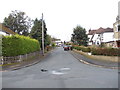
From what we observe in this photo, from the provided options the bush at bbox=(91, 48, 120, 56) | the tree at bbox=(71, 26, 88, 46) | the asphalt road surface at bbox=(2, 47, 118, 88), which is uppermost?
the tree at bbox=(71, 26, 88, 46)

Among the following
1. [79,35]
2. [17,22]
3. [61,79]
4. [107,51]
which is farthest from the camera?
[17,22]

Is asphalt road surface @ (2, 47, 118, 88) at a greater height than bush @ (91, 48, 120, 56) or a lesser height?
lesser

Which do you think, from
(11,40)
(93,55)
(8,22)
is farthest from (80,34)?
(8,22)

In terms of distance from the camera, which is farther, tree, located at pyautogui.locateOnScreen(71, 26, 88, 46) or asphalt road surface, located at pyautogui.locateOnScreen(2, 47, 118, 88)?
tree, located at pyautogui.locateOnScreen(71, 26, 88, 46)

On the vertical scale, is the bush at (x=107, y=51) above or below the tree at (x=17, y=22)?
below

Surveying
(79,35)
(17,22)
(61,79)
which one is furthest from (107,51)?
(17,22)

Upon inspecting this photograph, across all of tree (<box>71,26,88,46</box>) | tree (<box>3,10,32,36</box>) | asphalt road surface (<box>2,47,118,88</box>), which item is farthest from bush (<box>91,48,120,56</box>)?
tree (<box>3,10,32,36</box>)

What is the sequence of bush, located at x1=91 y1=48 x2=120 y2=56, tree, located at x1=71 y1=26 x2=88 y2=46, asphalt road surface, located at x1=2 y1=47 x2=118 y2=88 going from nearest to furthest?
asphalt road surface, located at x1=2 y1=47 x2=118 y2=88 < bush, located at x1=91 y1=48 x2=120 y2=56 < tree, located at x1=71 y1=26 x2=88 y2=46

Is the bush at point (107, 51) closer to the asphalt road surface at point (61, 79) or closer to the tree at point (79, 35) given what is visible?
the asphalt road surface at point (61, 79)

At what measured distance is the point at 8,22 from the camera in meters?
40.5

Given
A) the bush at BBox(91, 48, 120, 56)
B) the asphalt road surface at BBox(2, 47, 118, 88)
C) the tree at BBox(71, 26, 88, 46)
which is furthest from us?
the tree at BBox(71, 26, 88, 46)

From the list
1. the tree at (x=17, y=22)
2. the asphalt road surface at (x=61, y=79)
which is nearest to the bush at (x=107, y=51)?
the asphalt road surface at (x=61, y=79)

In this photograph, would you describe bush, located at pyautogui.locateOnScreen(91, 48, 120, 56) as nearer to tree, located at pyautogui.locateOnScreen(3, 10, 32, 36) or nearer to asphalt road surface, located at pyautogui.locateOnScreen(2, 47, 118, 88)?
asphalt road surface, located at pyautogui.locateOnScreen(2, 47, 118, 88)

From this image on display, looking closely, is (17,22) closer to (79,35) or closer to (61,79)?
(79,35)
